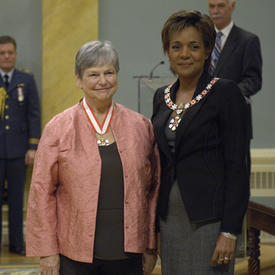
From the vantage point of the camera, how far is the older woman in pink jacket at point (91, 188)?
2.10 meters

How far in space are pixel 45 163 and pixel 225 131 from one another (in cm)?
67

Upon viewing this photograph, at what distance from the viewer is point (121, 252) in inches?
83.5

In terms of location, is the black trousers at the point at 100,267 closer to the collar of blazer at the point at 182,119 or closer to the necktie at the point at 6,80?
the collar of blazer at the point at 182,119

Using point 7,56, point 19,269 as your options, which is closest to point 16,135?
point 7,56

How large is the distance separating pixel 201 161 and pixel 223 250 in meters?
0.32

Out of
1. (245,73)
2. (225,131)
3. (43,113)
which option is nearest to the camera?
(225,131)

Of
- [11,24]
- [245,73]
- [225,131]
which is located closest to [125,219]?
[225,131]

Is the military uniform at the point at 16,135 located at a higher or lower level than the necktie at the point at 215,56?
lower

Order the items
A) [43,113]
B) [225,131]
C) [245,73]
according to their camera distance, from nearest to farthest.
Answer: [225,131], [245,73], [43,113]

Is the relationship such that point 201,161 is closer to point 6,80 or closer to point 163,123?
point 163,123

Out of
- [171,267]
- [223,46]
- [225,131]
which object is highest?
[223,46]

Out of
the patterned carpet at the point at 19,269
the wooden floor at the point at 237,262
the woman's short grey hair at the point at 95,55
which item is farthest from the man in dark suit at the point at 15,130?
the woman's short grey hair at the point at 95,55

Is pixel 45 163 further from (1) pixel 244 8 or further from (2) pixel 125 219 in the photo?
(1) pixel 244 8

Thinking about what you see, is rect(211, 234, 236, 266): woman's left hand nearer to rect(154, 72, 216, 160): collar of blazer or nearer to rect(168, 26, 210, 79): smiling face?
rect(154, 72, 216, 160): collar of blazer
